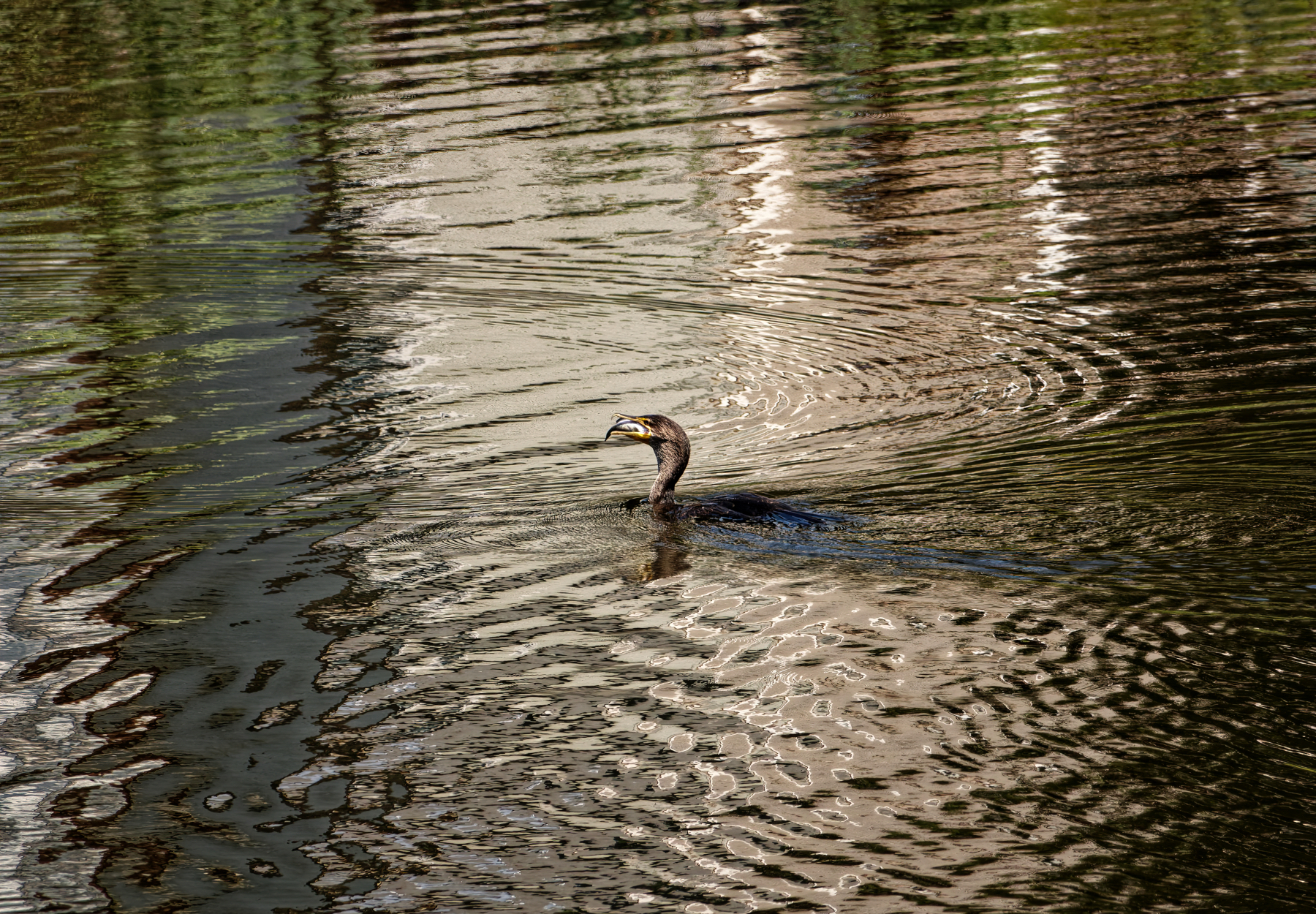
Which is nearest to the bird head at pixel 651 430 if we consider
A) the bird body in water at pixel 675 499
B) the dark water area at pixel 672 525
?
the bird body in water at pixel 675 499

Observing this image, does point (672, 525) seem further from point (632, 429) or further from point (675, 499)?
point (632, 429)

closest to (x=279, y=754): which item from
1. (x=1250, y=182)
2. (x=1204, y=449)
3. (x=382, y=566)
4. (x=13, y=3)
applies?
(x=382, y=566)

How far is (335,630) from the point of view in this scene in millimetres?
6477

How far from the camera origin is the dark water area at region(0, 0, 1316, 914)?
4848 millimetres

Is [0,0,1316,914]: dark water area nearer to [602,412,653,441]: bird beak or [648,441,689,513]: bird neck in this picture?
[648,441,689,513]: bird neck

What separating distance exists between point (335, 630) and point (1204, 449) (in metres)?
4.42

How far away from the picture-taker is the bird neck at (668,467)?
785 centimetres

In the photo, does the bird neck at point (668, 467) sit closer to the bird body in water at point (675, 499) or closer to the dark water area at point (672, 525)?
the bird body in water at point (675, 499)

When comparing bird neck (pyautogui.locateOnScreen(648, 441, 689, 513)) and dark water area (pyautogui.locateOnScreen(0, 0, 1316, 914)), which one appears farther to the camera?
bird neck (pyautogui.locateOnScreen(648, 441, 689, 513))

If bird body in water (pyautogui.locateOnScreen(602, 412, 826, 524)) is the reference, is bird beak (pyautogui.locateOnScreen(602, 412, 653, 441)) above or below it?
above

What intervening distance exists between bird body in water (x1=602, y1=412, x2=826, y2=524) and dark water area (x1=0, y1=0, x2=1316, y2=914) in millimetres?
132

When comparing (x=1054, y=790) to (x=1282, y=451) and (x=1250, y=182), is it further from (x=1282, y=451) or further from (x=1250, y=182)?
(x=1250, y=182)

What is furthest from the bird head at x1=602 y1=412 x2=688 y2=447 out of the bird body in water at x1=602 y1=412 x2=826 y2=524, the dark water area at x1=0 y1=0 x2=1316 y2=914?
the dark water area at x1=0 y1=0 x2=1316 y2=914

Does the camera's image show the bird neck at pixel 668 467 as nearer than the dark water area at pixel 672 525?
No
